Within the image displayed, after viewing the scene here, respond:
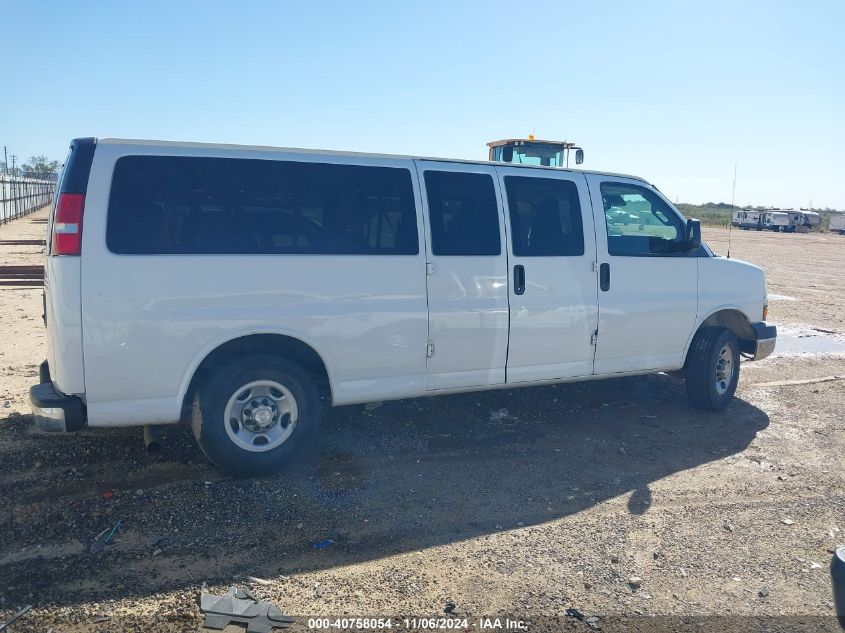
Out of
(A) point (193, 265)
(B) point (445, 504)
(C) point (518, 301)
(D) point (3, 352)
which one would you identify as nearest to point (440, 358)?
(C) point (518, 301)

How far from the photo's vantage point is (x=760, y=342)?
7.38 meters

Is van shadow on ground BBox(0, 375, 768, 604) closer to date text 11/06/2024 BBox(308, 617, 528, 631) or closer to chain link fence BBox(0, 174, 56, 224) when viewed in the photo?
date text 11/06/2024 BBox(308, 617, 528, 631)

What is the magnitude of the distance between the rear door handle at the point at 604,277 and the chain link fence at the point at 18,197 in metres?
20.4

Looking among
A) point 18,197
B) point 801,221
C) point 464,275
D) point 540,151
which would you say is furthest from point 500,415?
point 801,221

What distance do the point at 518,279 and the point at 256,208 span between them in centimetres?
217

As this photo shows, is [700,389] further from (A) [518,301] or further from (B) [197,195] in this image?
(B) [197,195]

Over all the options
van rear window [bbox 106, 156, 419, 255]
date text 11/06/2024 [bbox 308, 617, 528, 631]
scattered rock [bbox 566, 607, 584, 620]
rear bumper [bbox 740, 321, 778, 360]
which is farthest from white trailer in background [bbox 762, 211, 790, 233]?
date text 11/06/2024 [bbox 308, 617, 528, 631]

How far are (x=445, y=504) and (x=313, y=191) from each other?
92.4 inches

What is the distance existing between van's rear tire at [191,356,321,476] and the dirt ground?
0.67 ft

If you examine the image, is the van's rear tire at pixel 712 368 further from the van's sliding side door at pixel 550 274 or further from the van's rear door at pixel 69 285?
the van's rear door at pixel 69 285

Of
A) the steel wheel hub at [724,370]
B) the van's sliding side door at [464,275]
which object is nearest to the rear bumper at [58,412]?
the van's sliding side door at [464,275]

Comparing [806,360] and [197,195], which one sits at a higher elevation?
A: [197,195]

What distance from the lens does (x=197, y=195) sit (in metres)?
4.68

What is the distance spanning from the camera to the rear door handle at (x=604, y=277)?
20.7 ft
